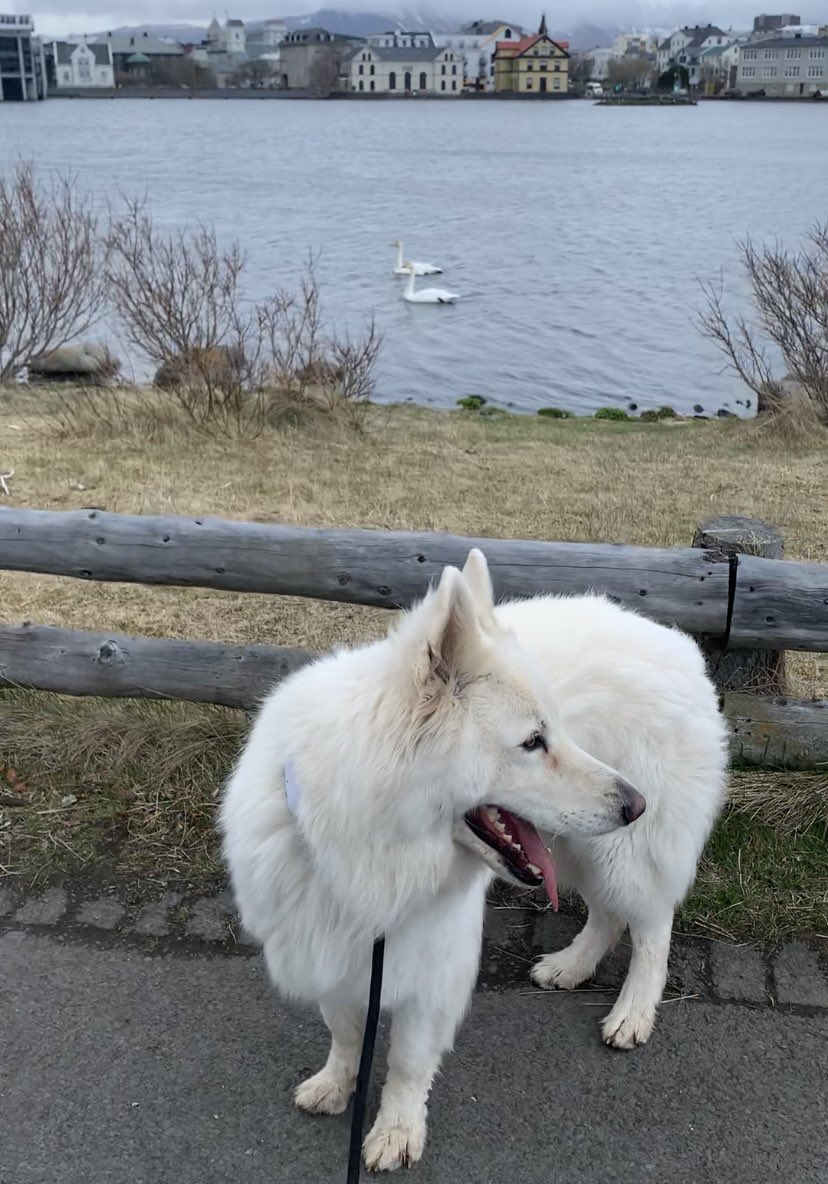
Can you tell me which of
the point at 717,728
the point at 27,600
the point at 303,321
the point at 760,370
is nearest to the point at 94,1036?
the point at 717,728

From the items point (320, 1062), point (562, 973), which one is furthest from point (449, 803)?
point (562, 973)

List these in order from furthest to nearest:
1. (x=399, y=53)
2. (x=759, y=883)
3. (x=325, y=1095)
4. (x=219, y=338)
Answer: (x=399, y=53) → (x=219, y=338) → (x=759, y=883) → (x=325, y=1095)

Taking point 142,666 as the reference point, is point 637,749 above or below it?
above

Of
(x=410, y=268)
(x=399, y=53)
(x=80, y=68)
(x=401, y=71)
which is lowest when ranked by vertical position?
(x=410, y=268)

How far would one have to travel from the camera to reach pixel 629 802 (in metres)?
2.22

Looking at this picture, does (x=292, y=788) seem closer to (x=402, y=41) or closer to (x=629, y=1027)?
(x=629, y=1027)

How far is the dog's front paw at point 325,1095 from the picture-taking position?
2699 mm

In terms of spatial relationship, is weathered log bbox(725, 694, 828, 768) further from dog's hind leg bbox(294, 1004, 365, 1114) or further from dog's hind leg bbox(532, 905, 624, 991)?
dog's hind leg bbox(294, 1004, 365, 1114)

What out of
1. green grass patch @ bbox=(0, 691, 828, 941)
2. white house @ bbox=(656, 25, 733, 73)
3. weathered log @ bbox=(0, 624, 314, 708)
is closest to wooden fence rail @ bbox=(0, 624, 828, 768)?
weathered log @ bbox=(0, 624, 314, 708)

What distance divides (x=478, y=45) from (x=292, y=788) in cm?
15727

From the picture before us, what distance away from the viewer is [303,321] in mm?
11633

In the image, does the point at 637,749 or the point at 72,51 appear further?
the point at 72,51

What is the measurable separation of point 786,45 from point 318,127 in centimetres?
7151

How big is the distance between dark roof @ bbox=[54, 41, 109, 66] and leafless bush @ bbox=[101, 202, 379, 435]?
13142cm
